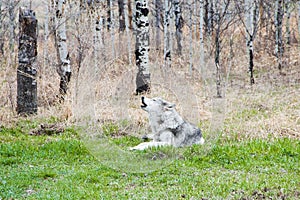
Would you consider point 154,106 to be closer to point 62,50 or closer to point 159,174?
point 159,174

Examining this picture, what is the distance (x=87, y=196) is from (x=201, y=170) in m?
2.09

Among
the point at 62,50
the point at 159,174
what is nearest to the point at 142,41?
the point at 62,50

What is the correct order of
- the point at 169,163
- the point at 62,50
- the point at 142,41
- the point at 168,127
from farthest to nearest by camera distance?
1. the point at 142,41
2. the point at 62,50
3. the point at 168,127
4. the point at 169,163

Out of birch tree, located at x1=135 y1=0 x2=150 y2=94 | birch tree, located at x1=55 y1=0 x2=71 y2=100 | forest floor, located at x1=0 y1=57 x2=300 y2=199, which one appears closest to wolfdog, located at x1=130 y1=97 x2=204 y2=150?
forest floor, located at x1=0 y1=57 x2=300 y2=199

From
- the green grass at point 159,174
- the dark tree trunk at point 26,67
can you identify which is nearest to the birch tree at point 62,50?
the dark tree trunk at point 26,67

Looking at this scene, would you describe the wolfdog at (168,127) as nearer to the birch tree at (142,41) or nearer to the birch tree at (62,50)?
the birch tree at (62,50)

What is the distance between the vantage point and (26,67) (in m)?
11.5

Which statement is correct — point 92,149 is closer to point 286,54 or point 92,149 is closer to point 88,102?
point 88,102

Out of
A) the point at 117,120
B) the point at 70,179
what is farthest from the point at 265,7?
the point at 70,179

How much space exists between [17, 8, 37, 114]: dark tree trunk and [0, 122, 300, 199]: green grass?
7.48ft

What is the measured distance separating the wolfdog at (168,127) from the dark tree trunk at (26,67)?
13.5ft

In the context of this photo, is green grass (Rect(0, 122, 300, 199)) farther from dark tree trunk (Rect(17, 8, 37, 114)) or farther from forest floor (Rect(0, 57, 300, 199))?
dark tree trunk (Rect(17, 8, 37, 114))

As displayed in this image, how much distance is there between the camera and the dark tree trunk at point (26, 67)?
1147cm

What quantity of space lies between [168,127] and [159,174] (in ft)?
5.70
